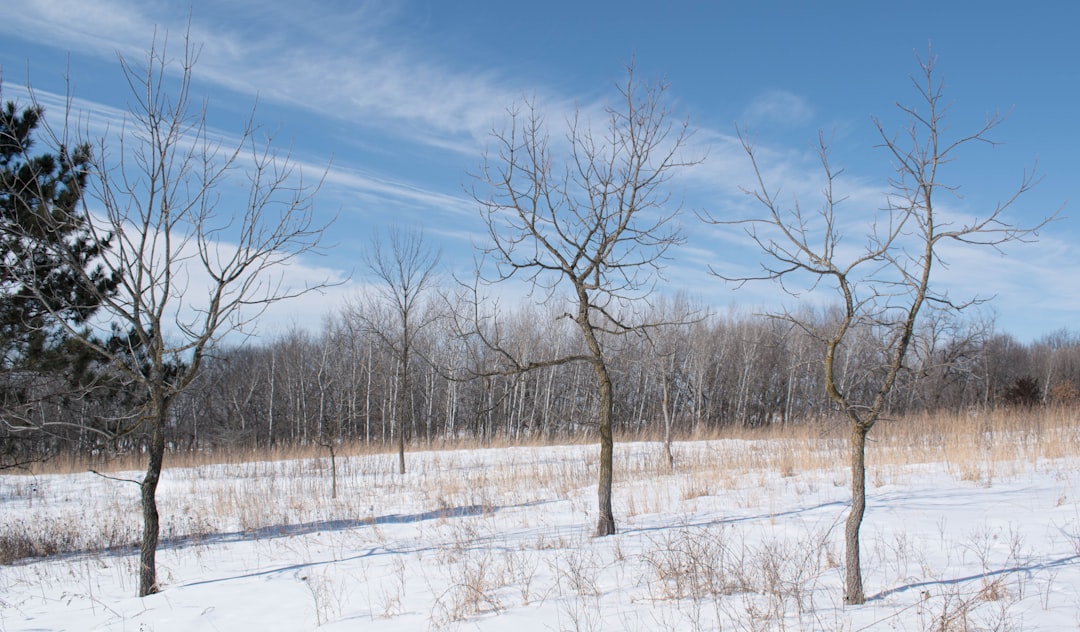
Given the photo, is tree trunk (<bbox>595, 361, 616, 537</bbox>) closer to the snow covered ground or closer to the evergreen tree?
the snow covered ground

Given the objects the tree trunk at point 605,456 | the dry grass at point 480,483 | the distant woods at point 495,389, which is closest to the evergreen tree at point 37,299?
the dry grass at point 480,483

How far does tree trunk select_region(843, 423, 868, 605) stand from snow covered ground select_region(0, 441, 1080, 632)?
4.8 inches

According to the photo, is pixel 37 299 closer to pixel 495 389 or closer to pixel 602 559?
pixel 602 559

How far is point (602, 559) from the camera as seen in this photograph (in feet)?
19.6

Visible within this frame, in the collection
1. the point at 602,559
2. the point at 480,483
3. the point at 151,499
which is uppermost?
the point at 151,499

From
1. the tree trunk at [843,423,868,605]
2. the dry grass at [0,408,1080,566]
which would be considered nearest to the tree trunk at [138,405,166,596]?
the dry grass at [0,408,1080,566]

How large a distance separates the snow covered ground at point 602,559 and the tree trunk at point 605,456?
0.22 metres

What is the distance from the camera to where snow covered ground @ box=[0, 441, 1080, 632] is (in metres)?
4.32

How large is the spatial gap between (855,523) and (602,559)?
2.48 meters

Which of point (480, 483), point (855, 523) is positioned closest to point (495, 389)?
point (480, 483)

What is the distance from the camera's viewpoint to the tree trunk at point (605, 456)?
6.99 meters

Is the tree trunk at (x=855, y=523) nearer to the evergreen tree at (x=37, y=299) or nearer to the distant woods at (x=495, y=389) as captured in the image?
the evergreen tree at (x=37, y=299)

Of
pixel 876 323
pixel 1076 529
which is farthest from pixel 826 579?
pixel 1076 529

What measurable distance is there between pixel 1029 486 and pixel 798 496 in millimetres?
2623
